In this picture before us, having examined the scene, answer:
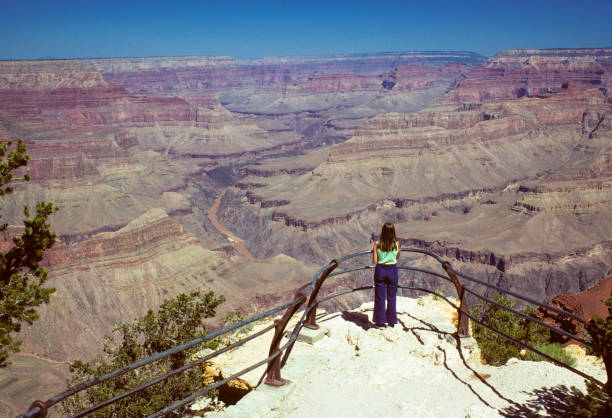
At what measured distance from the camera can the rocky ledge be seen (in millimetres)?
9070

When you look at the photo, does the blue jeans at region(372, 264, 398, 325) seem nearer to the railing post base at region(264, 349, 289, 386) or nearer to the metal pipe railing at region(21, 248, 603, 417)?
the metal pipe railing at region(21, 248, 603, 417)

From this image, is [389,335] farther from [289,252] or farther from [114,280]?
[289,252]

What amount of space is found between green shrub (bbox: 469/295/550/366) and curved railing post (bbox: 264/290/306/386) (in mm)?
4946

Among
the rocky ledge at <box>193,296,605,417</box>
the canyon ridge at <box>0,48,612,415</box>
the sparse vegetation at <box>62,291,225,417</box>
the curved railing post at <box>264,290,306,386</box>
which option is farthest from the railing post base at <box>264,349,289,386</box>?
the canyon ridge at <box>0,48,612,415</box>

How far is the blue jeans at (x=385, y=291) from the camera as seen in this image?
12336 mm

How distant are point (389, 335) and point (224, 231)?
352ft

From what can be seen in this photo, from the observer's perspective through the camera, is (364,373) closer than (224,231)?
Yes

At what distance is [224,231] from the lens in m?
117

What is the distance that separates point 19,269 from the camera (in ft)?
47.0

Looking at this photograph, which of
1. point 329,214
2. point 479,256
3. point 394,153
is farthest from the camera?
point 394,153

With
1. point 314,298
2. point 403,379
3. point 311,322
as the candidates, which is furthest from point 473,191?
point 403,379

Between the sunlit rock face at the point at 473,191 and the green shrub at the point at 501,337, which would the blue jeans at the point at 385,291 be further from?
the sunlit rock face at the point at 473,191

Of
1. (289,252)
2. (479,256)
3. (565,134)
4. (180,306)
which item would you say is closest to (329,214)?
(289,252)

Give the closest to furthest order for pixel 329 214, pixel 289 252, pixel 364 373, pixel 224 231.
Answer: pixel 364 373, pixel 289 252, pixel 329 214, pixel 224 231
